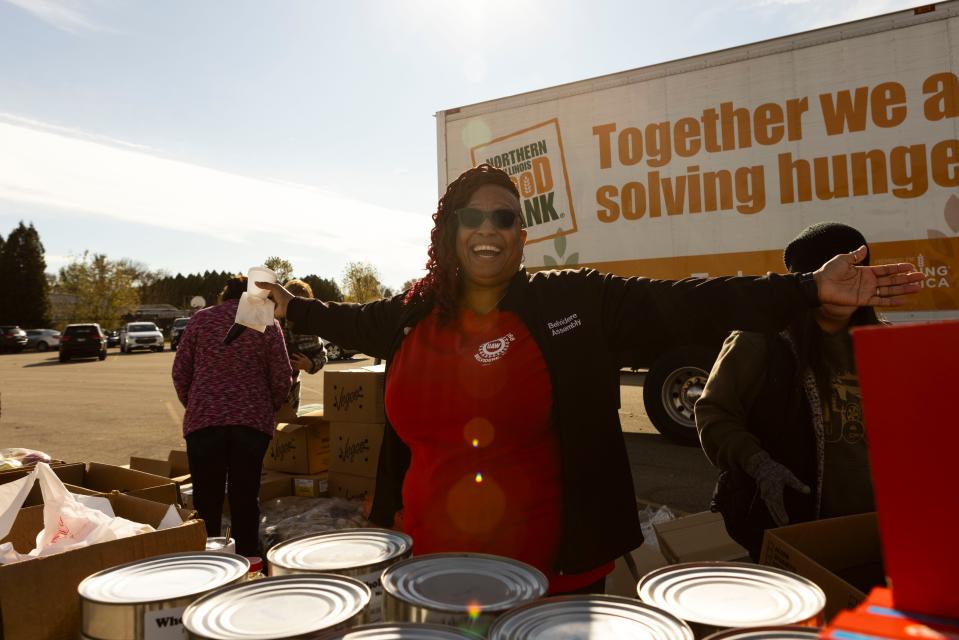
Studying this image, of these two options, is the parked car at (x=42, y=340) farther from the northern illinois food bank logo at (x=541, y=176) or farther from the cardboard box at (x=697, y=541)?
the cardboard box at (x=697, y=541)

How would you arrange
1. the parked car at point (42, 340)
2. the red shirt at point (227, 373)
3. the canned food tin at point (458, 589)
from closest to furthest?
the canned food tin at point (458, 589) → the red shirt at point (227, 373) → the parked car at point (42, 340)

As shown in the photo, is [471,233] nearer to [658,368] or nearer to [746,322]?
[746,322]

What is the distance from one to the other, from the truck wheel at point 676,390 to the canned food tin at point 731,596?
6.57 meters

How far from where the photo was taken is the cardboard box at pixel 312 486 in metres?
5.91

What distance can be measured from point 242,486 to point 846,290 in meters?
3.44

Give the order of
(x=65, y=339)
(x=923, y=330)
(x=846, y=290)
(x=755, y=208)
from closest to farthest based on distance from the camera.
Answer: (x=923, y=330)
(x=846, y=290)
(x=755, y=208)
(x=65, y=339)

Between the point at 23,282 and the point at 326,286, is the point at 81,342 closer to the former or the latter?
the point at 23,282

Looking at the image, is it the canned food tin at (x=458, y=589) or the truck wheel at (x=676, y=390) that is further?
the truck wheel at (x=676, y=390)

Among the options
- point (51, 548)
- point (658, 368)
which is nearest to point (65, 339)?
point (658, 368)

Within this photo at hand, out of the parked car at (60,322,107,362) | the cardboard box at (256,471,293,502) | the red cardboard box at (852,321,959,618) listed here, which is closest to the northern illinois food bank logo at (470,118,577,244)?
the cardboard box at (256,471,293,502)

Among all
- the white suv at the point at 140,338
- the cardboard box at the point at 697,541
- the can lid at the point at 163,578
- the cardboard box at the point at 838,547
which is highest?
the white suv at the point at 140,338

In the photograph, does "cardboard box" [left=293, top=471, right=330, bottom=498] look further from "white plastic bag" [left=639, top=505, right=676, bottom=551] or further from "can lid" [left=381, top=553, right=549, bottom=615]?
"can lid" [left=381, top=553, right=549, bottom=615]

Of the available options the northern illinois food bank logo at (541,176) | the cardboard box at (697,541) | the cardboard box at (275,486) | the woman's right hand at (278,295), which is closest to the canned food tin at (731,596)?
the woman's right hand at (278,295)

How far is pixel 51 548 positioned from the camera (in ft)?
5.44
